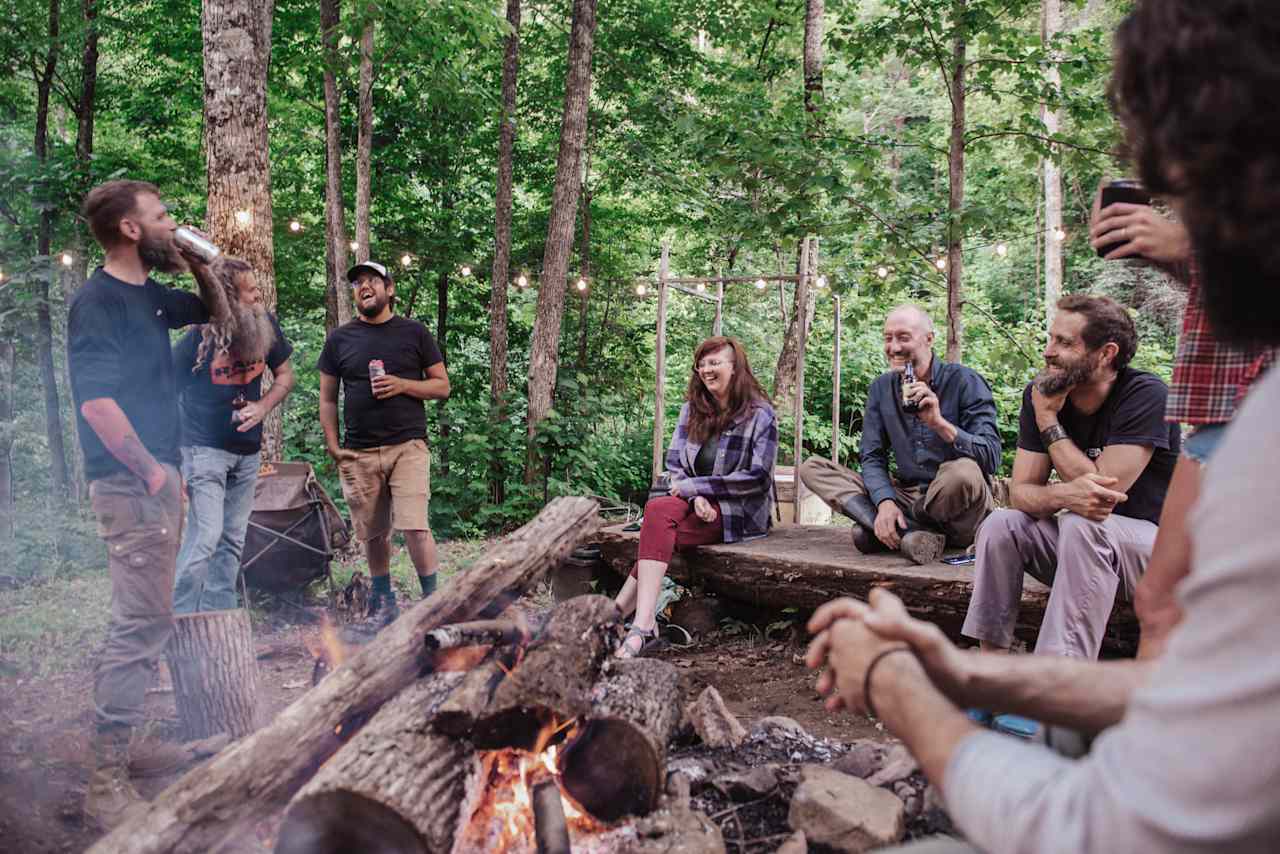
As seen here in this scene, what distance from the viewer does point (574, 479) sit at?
916 cm

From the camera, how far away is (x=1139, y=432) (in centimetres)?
305

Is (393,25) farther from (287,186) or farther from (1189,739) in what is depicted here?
(1189,739)

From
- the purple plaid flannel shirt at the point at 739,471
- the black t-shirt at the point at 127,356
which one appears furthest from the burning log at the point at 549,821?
the purple plaid flannel shirt at the point at 739,471

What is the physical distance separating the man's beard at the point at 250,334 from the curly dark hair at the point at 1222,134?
12.7 ft

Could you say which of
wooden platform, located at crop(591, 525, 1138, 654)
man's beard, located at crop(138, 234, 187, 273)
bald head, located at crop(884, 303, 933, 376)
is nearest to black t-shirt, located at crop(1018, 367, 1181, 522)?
wooden platform, located at crop(591, 525, 1138, 654)

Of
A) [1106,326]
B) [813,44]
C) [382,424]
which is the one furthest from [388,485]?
[813,44]

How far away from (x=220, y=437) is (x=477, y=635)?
1.86m

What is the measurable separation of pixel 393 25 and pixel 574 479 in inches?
193

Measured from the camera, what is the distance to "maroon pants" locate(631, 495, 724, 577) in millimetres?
4559

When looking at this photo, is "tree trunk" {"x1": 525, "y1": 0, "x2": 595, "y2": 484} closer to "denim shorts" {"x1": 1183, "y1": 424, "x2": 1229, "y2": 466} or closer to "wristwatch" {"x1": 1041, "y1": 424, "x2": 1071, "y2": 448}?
"wristwatch" {"x1": 1041, "y1": 424, "x2": 1071, "y2": 448}

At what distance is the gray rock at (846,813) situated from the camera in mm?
2213

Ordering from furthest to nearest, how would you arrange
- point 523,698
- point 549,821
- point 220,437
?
point 220,437 → point 523,698 → point 549,821

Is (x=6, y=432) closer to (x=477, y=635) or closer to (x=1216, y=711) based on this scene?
(x=477, y=635)

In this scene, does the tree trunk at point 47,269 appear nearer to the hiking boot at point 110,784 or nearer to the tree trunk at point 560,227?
the tree trunk at point 560,227
